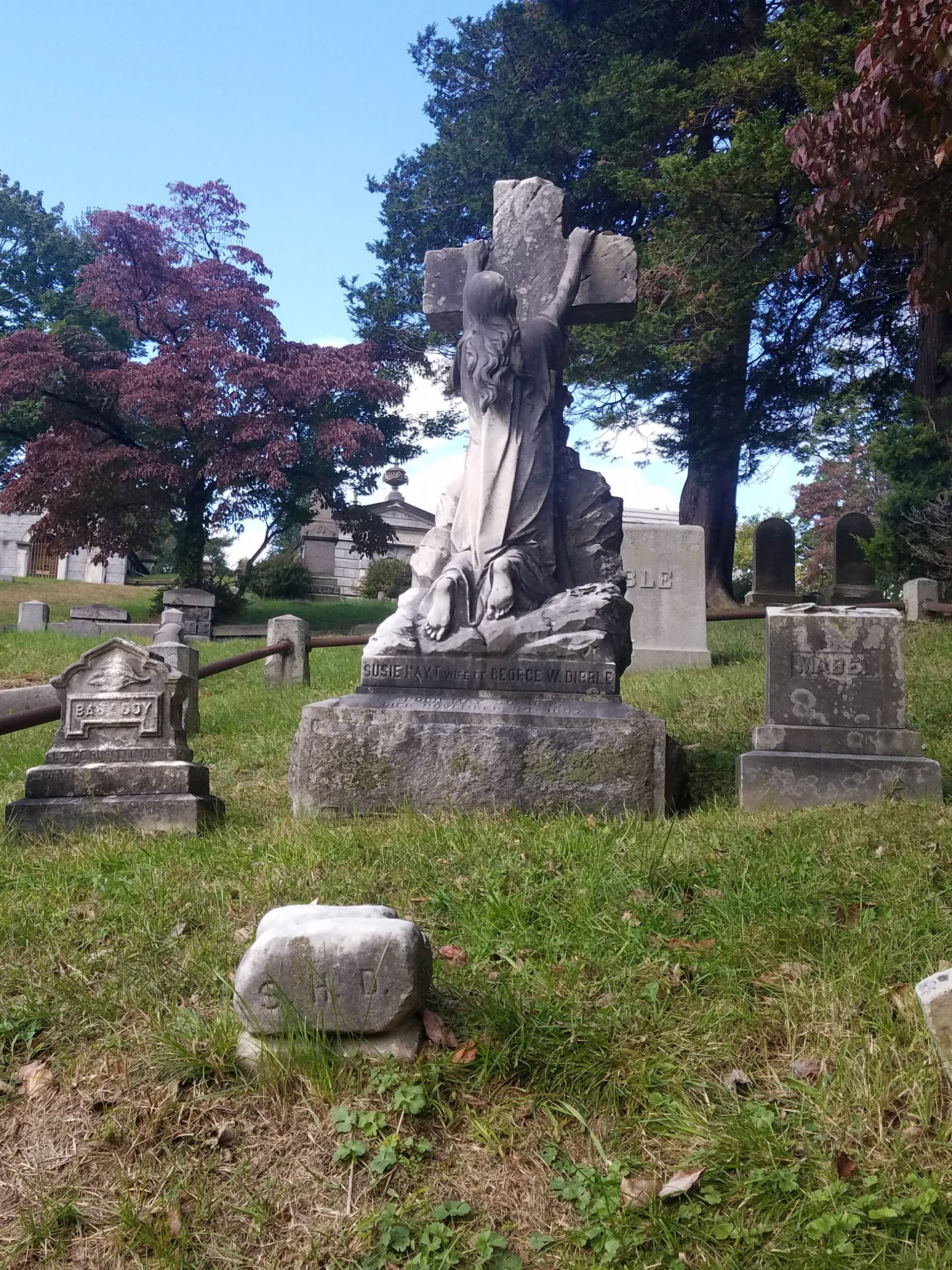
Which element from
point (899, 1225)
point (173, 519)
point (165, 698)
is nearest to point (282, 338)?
point (173, 519)

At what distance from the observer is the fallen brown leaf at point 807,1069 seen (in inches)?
92.7

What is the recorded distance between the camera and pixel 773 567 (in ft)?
55.4

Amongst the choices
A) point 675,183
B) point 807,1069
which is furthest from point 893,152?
point 675,183

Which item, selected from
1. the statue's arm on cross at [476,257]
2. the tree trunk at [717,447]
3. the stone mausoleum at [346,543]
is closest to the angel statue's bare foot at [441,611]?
the statue's arm on cross at [476,257]

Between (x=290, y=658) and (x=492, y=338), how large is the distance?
5.80m

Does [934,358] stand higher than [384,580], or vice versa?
[934,358]

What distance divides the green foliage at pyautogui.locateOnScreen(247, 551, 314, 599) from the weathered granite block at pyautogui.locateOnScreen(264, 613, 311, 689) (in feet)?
48.6

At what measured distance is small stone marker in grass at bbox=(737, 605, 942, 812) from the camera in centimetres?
483

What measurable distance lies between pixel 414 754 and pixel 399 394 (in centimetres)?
1726

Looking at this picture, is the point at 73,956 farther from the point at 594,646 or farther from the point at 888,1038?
the point at 594,646

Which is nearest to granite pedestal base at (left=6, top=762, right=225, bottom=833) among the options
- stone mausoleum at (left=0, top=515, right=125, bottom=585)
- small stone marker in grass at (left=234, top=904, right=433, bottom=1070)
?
small stone marker in grass at (left=234, top=904, right=433, bottom=1070)

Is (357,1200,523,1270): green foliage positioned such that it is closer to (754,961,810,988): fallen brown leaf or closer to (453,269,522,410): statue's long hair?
(754,961,810,988): fallen brown leaf

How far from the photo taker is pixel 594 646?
488cm

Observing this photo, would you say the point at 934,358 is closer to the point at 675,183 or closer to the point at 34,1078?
the point at 675,183
